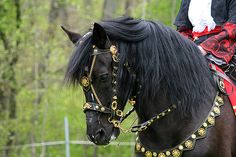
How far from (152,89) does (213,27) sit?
941 millimetres

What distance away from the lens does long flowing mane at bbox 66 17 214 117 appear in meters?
4.23

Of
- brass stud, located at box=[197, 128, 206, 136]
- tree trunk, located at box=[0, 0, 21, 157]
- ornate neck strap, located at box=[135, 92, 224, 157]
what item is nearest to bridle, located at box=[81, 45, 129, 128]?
ornate neck strap, located at box=[135, 92, 224, 157]

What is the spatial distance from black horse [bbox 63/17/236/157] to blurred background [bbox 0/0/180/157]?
6689 millimetres

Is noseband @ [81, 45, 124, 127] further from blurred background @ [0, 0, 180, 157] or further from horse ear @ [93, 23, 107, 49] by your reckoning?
blurred background @ [0, 0, 180, 157]

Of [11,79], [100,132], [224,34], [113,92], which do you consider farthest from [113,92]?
[11,79]

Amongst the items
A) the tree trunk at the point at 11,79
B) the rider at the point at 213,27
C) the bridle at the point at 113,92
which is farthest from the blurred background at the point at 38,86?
the bridle at the point at 113,92

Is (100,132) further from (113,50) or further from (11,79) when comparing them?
(11,79)

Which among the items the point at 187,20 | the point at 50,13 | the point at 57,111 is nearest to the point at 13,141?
the point at 57,111

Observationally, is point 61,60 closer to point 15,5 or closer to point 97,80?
point 15,5

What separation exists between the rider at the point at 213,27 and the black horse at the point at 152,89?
183mm

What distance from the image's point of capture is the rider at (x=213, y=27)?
471 centimetres

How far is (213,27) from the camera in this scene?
4914 millimetres

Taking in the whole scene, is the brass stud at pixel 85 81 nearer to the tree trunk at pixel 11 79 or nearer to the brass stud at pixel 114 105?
the brass stud at pixel 114 105

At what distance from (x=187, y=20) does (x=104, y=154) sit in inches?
345
